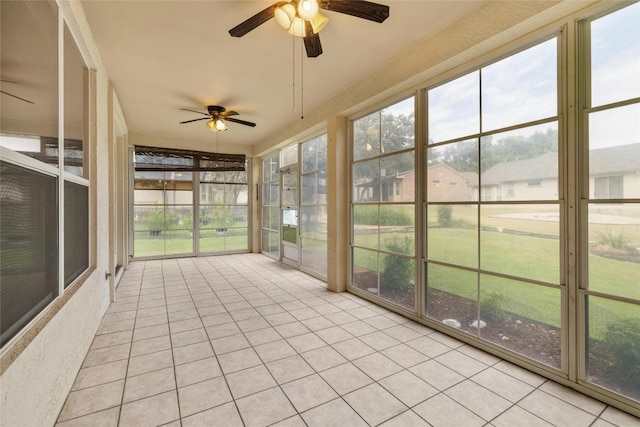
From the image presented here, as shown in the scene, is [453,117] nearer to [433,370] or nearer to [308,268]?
[433,370]

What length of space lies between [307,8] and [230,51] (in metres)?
1.41

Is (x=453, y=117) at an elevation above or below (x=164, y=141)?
below

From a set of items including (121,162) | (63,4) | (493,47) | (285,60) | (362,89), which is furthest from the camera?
(121,162)

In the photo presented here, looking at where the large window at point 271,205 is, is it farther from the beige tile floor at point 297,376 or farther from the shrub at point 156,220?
the beige tile floor at point 297,376

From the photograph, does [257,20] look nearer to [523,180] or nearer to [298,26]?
[298,26]

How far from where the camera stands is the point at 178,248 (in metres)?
7.01

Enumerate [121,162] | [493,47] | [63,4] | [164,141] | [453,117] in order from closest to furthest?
[63,4] → [493,47] → [453,117] → [121,162] → [164,141]

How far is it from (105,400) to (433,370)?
2.41 m

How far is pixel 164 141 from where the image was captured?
6.64 m

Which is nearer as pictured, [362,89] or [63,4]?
[63,4]

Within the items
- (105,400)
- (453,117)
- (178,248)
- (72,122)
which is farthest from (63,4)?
(178,248)

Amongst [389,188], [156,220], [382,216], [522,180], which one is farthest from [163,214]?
[522,180]


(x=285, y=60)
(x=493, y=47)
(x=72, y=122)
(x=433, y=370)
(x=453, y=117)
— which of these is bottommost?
(x=433, y=370)

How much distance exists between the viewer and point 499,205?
2.47 meters
